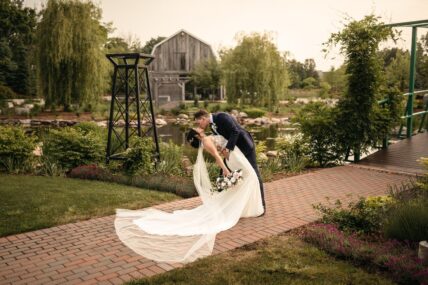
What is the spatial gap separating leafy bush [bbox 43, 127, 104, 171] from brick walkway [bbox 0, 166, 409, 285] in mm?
4500

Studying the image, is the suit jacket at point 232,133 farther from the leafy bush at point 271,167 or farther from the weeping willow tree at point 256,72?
the weeping willow tree at point 256,72

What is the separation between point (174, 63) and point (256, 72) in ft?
36.1

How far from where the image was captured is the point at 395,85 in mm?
11742

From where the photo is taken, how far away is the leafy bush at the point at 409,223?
195 inches

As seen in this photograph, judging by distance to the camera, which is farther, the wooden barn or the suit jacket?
the wooden barn

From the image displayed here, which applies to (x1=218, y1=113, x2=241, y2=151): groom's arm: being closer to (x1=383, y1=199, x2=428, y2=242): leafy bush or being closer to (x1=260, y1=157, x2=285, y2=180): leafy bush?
(x1=383, y1=199, x2=428, y2=242): leafy bush

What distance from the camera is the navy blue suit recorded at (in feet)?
20.7

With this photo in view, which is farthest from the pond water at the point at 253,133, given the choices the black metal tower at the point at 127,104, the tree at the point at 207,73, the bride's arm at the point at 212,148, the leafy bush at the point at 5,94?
the leafy bush at the point at 5,94

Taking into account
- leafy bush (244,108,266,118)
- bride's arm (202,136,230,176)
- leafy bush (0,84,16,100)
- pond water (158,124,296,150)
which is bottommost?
pond water (158,124,296,150)

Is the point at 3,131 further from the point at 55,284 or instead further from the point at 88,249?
the point at 55,284

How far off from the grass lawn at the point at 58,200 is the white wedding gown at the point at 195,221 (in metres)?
0.86

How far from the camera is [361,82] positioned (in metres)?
10.7

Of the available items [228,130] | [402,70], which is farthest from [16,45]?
[228,130]

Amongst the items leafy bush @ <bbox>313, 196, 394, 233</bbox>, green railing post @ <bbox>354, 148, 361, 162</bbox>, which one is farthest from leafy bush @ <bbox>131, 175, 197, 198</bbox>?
green railing post @ <bbox>354, 148, 361, 162</bbox>
